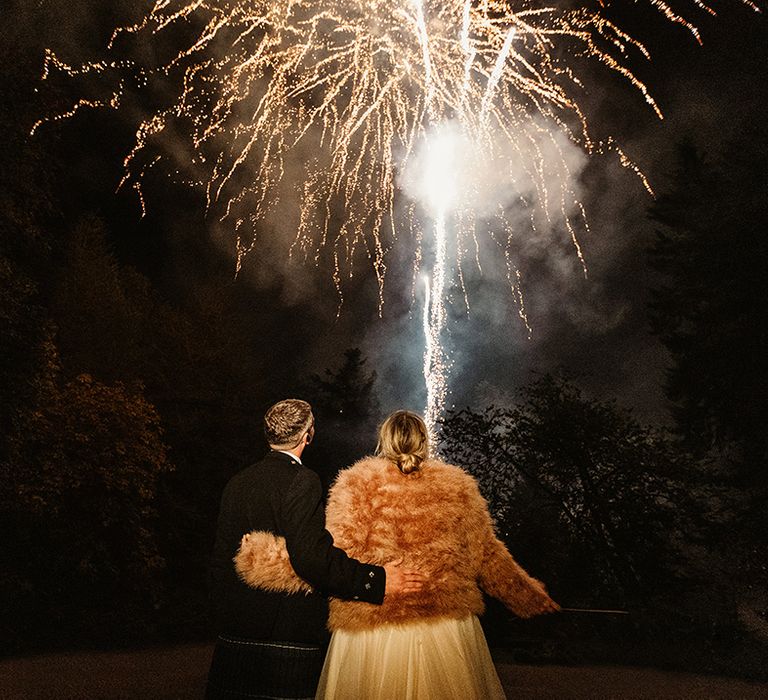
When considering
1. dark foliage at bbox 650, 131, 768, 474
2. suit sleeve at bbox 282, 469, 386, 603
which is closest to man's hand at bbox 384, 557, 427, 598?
suit sleeve at bbox 282, 469, 386, 603

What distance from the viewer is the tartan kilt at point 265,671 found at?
312cm

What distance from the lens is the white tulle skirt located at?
11.4 feet

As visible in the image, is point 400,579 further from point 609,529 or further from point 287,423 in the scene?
point 609,529

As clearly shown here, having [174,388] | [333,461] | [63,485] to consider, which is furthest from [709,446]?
[63,485]

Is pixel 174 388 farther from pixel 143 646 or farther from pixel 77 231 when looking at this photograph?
pixel 143 646

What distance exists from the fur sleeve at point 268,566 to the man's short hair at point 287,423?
1.55 feet

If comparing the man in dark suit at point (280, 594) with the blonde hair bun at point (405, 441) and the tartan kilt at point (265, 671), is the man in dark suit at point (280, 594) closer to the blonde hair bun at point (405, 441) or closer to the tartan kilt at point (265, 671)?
the tartan kilt at point (265, 671)

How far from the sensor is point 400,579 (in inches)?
137

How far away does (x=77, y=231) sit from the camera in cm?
2066

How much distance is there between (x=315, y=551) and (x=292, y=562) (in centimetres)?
12

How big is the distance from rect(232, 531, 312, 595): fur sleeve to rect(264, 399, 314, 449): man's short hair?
0.47 metres

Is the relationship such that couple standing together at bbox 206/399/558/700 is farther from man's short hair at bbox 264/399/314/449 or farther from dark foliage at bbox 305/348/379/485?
dark foliage at bbox 305/348/379/485

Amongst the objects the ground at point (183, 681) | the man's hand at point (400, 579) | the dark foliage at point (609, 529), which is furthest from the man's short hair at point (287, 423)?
the dark foliage at point (609, 529)

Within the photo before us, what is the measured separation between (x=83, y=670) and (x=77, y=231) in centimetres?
1400
